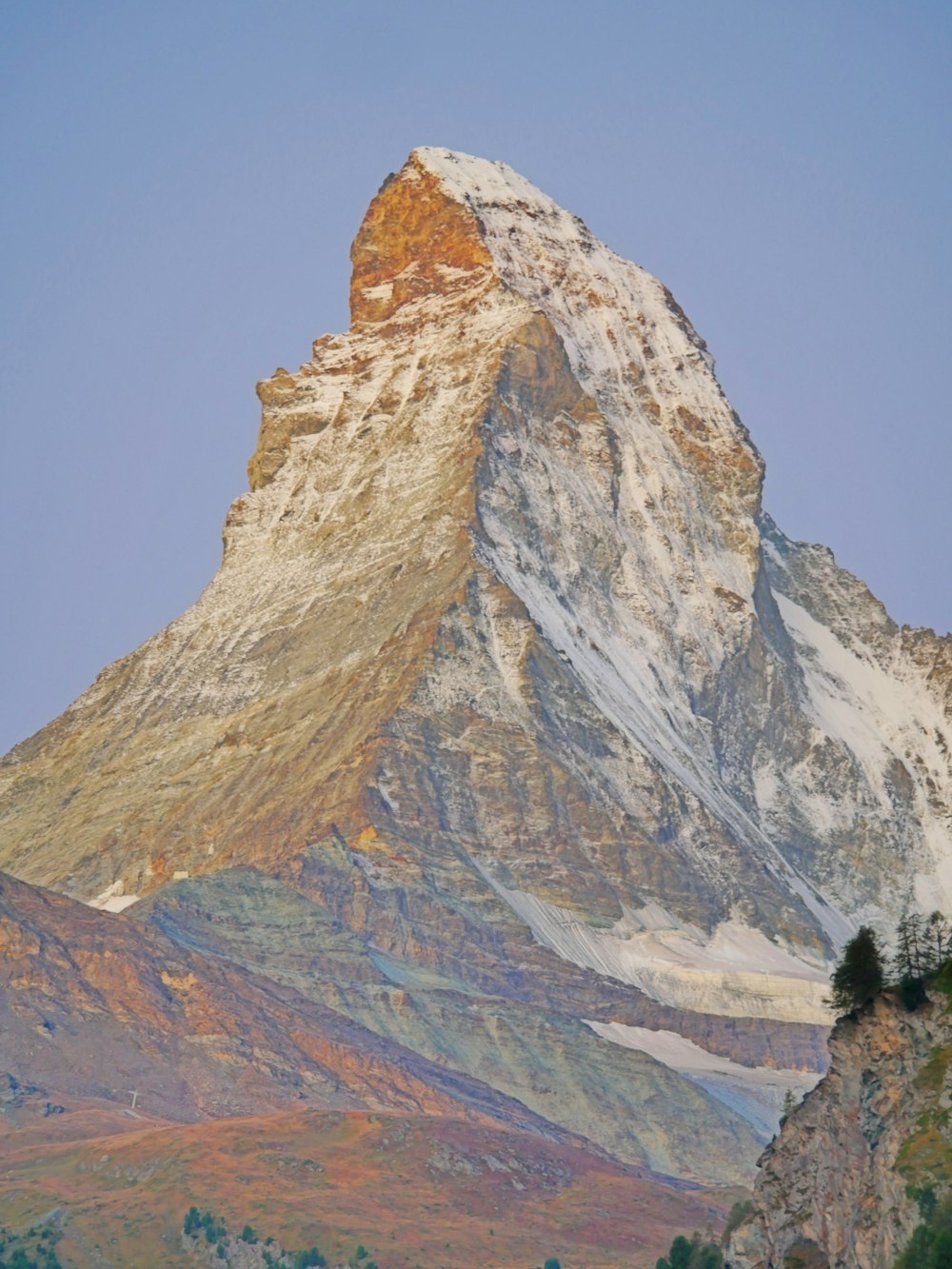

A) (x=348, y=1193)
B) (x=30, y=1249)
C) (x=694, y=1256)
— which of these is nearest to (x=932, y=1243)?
(x=694, y=1256)

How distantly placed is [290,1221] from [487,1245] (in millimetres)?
11674

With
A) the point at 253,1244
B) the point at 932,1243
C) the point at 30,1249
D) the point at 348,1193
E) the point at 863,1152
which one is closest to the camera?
the point at 932,1243

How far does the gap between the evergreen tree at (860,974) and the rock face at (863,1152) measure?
101cm

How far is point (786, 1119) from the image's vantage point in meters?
97.2

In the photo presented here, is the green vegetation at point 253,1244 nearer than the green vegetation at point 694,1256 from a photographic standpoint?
No

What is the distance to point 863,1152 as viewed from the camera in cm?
8875

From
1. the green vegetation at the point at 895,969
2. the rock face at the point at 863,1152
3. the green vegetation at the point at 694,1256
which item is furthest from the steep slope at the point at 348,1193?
the green vegetation at the point at 895,969

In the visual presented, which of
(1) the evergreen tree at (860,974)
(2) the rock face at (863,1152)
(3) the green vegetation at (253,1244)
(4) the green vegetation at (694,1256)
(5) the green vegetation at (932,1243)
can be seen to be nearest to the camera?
(5) the green vegetation at (932,1243)

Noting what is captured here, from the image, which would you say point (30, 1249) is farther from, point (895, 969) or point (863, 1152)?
point (863, 1152)

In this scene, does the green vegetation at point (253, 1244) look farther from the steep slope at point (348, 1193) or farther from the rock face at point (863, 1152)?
the rock face at point (863, 1152)

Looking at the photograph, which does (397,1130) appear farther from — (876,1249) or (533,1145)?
(876,1249)

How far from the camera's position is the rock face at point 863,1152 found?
81.8 m

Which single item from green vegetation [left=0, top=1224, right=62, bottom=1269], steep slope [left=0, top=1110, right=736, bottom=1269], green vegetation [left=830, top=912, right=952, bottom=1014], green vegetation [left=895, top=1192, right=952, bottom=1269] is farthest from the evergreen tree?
green vegetation [left=0, top=1224, right=62, bottom=1269]

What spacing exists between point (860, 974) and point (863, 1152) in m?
6.96
